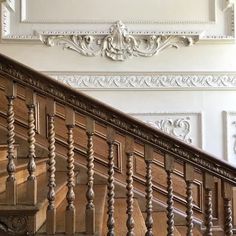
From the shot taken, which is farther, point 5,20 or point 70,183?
point 5,20

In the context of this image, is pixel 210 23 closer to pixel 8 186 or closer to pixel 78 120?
pixel 78 120

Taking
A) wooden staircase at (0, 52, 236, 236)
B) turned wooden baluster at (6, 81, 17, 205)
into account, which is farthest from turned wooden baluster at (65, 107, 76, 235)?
turned wooden baluster at (6, 81, 17, 205)

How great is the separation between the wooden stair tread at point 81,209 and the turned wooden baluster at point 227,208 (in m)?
0.63

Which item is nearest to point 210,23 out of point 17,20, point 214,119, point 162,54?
point 162,54

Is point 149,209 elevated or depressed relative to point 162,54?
depressed

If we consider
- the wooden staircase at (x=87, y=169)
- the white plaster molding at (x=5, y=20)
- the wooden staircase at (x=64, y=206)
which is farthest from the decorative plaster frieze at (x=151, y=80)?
the wooden staircase at (x=87, y=169)

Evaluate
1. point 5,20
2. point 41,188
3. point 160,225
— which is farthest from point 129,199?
point 5,20

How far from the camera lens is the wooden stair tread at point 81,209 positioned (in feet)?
7.36

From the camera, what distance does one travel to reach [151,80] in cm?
355

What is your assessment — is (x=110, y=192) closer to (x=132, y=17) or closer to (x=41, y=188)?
(x=41, y=188)

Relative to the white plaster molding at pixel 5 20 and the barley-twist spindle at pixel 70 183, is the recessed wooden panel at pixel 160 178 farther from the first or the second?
the white plaster molding at pixel 5 20

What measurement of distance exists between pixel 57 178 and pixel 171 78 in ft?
4.07

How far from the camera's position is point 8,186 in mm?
2154

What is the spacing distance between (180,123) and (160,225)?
90cm
